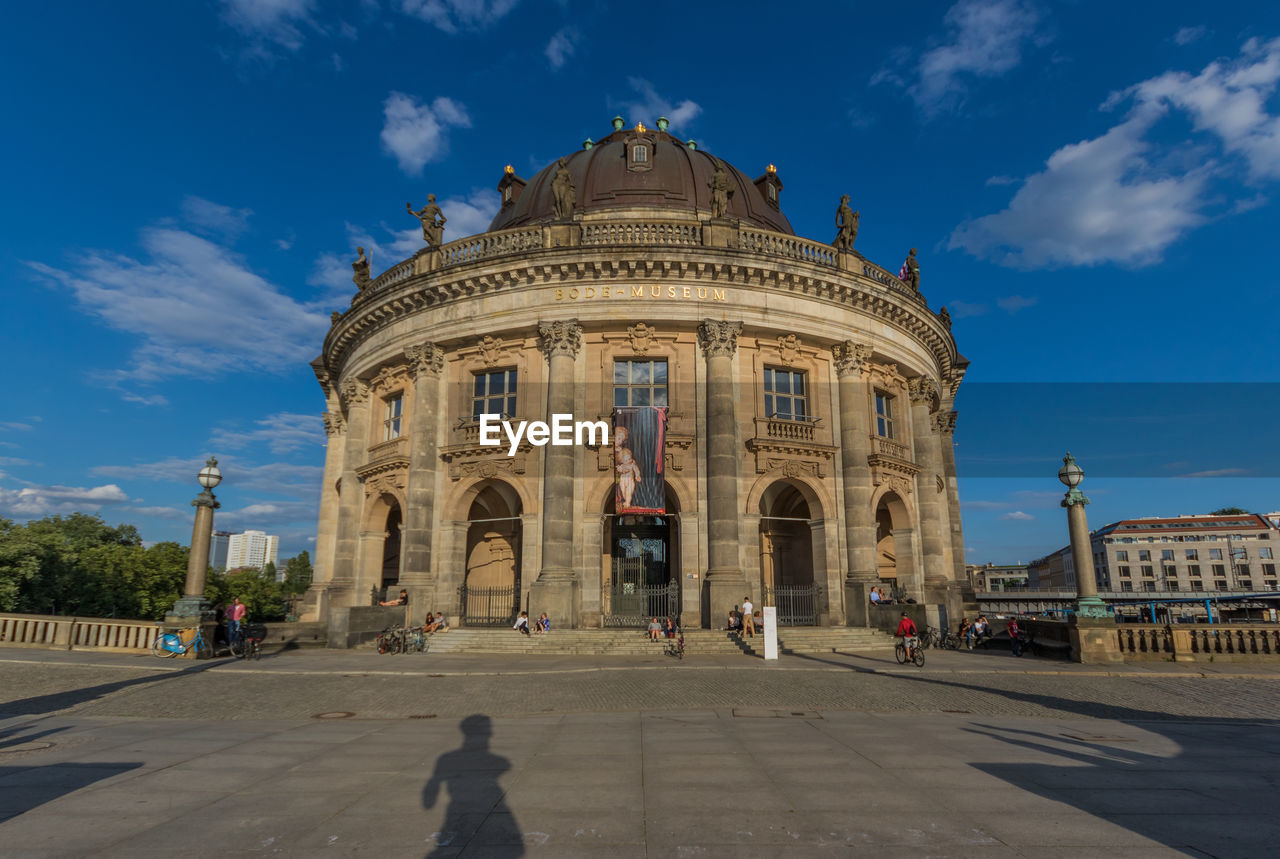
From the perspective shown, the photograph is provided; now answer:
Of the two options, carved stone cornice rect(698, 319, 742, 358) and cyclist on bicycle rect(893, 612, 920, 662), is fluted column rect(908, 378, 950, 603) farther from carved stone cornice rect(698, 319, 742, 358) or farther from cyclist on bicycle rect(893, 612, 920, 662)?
cyclist on bicycle rect(893, 612, 920, 662)

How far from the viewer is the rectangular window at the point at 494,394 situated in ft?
90.4

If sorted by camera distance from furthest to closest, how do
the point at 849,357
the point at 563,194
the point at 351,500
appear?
the point at 351,500
the point at 849,357
the point at 563,194

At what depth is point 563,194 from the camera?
27516mm

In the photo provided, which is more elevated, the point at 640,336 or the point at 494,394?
the point at 640,336

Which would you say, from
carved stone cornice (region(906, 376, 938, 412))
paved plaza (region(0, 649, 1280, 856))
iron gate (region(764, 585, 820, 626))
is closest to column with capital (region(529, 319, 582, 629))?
iron gate (region(764, 585, 820, 626))

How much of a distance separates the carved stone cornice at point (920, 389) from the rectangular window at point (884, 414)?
1.58 m

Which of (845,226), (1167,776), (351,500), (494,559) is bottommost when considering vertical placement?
(1167,776)

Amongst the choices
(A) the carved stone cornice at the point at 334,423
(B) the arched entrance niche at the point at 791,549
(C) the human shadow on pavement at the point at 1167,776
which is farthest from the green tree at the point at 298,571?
(C) the human shadow on pavement at the point at 1167,776

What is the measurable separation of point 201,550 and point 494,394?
439 inches

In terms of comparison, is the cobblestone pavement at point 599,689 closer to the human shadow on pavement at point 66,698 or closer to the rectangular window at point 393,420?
the human shadow on pavement at point 66,698

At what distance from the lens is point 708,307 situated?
26391 millimetres

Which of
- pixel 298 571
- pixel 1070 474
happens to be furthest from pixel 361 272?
pixel 298 571

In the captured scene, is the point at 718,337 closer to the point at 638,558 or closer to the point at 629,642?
the point at 638,558

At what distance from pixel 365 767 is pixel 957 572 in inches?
1360
